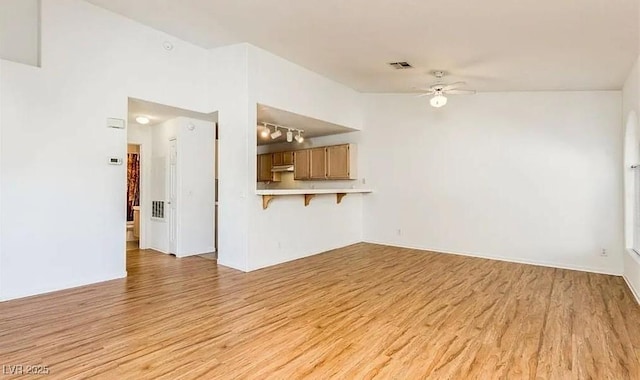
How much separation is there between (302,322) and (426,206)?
162 inches

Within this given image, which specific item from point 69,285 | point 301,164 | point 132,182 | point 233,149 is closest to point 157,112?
point 233,149

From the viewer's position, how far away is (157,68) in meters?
4.56

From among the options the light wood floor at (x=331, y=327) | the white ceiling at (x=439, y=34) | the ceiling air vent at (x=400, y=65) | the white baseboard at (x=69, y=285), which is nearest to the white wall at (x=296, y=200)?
the white ceiling at (x=439, y=34)

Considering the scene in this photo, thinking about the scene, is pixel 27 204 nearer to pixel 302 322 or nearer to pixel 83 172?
pixel 83 172

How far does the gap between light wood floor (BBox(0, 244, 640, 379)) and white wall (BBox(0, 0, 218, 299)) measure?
1.33 ft

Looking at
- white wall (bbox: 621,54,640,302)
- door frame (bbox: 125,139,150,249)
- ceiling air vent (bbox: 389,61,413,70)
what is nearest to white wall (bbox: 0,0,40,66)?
door frame (bbox: 125,139,150,249)

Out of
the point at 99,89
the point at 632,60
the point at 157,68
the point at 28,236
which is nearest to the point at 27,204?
the point at 28,236

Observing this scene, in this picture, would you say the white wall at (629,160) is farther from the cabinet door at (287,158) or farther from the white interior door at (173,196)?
the white interior door at (173,196)

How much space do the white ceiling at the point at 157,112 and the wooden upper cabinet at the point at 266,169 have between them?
282 cm

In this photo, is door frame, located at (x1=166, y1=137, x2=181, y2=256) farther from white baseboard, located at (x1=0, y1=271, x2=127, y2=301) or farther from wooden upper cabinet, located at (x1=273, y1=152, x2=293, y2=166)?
wooden upper cabinet, located at (x1=273, y1=152, x2=293, y2=166)

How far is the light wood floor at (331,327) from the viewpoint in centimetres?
223

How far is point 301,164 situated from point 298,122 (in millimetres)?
1677

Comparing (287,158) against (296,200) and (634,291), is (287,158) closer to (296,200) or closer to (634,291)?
(296,200)

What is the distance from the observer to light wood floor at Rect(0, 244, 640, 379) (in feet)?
7.33
